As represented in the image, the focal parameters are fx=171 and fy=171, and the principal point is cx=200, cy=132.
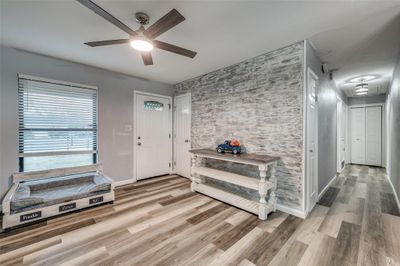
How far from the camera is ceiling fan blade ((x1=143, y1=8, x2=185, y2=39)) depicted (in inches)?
58.2

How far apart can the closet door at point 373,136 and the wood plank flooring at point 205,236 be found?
12.3 feet

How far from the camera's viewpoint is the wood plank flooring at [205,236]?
1.70 m

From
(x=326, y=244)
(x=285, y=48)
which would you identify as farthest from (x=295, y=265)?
(x=285, y=48)

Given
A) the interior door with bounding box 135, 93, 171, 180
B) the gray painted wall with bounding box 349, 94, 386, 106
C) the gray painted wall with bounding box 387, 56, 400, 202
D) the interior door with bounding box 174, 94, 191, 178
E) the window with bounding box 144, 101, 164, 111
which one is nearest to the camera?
the gray painted wall with bounding box 387, 56, 400, 202


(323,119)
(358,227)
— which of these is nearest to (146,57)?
(323,119)

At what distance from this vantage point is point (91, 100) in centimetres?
348

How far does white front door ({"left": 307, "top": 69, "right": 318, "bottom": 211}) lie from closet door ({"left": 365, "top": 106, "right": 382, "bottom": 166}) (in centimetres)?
490

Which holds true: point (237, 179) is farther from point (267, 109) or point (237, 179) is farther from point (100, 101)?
point (100, 101)

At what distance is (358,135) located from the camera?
617 centimetres

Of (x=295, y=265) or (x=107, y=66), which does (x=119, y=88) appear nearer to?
(x=107, y=66)

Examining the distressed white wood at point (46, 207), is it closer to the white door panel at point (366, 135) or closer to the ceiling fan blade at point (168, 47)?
the ceiling fan blade at point (168, 47)

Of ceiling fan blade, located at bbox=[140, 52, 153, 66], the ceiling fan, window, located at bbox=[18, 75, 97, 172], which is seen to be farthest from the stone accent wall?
window, located at bbox=[18, 75, 97, 172]

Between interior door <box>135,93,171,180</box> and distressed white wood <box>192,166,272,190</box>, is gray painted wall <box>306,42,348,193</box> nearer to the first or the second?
distressed white wood <box>192,166,272,190</box>

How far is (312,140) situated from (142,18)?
2887mm
